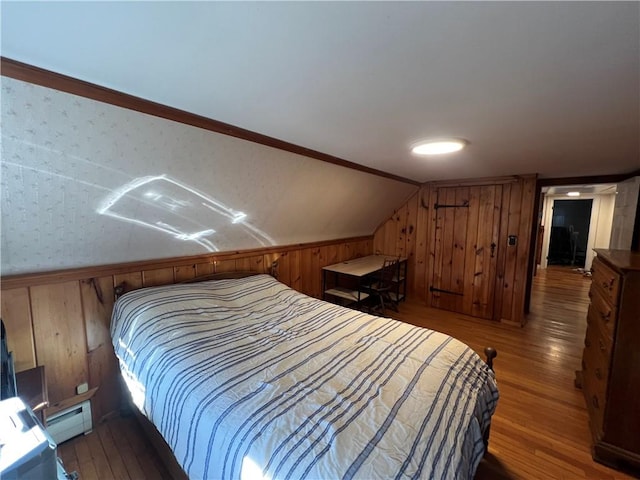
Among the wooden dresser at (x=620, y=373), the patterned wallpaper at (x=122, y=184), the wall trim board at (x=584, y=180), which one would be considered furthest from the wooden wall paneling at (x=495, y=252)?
the patterned wallpaper at (x=122, y=184)

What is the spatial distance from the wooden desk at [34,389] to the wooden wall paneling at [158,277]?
767mm

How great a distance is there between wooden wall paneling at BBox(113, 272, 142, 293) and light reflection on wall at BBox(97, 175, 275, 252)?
41cm

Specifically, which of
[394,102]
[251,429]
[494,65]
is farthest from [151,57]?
[251,429]

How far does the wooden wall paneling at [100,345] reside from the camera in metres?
1.91

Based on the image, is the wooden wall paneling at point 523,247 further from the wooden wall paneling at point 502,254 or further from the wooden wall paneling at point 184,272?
the wooden wall paneling at point 184,272

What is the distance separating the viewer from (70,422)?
179 cm

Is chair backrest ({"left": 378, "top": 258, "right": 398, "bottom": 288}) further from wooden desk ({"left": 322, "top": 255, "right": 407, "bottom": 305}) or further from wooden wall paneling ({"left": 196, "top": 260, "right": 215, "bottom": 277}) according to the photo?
wooden wall paneling ({"left": 196, "top": 260, "right": 215, "bottom": 277})

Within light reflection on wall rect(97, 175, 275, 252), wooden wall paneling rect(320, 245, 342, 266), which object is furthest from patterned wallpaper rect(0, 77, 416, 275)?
wooden wall paneling rect(320, 245, 342, 266)

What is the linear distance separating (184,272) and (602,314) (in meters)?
3.15

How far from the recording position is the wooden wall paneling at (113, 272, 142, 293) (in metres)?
2.03

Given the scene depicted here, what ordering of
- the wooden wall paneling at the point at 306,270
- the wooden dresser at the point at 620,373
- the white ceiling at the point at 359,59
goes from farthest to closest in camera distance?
the wooden wall paneling at the point at 306,270 < the wooden dresser at the point at 620,373 < the white ceiling at the point at 359,59

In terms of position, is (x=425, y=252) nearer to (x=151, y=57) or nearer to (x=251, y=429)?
(x=251, y=429)

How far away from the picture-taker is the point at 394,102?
131 centimetres

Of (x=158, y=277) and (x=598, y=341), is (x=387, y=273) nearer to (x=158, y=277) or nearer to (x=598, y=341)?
(x=598, y=341)
